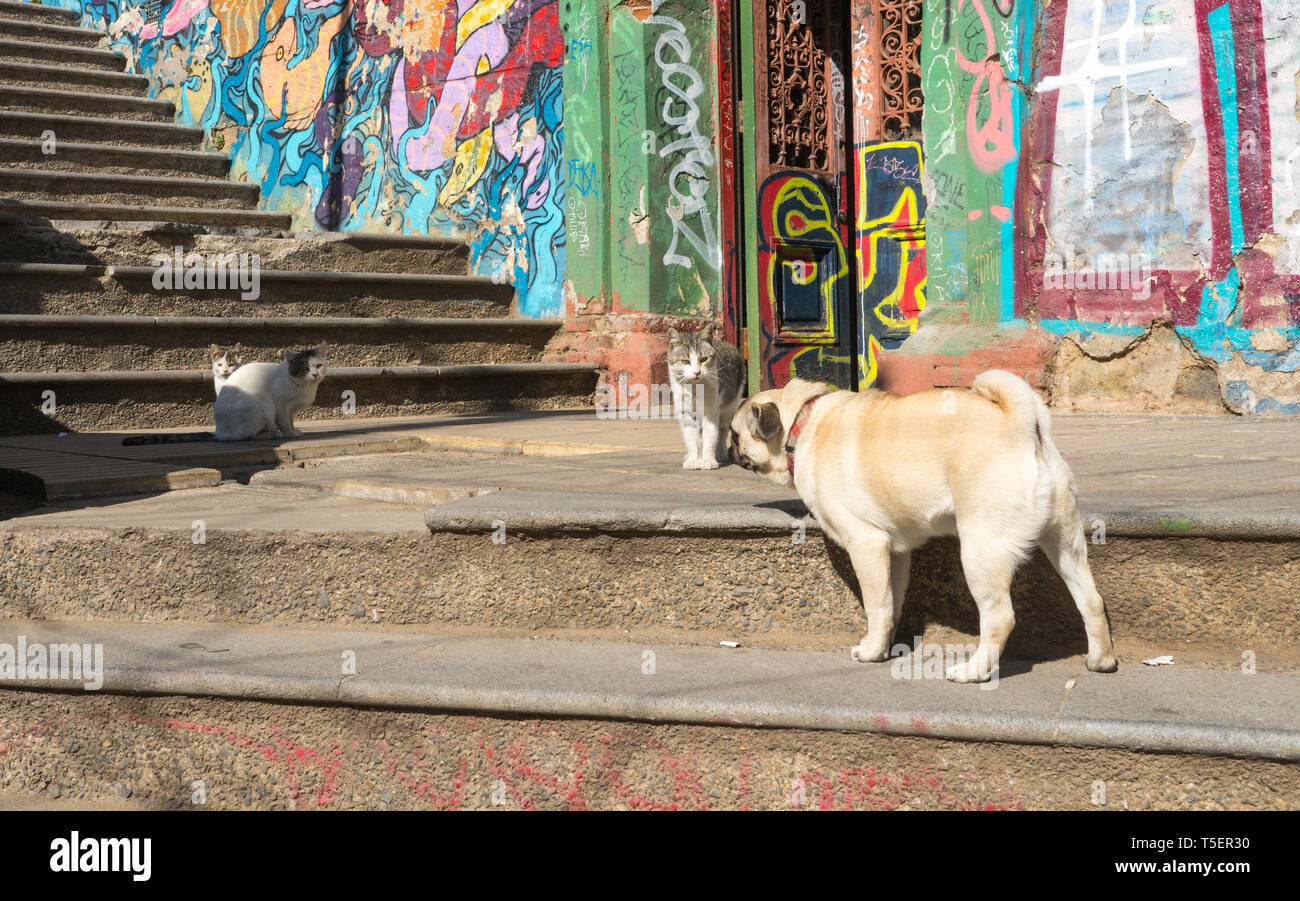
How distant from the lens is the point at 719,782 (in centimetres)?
251

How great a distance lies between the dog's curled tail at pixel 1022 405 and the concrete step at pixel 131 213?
8.32 meters

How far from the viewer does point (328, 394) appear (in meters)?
8.31

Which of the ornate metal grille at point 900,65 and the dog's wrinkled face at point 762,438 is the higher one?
the ornate metal grille at point 900,65

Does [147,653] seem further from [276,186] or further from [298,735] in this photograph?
[276,186]

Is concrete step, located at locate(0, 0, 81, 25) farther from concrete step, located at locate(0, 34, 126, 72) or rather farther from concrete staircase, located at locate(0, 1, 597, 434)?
concrete staircase, located at locate(0, 1, 597, 434)

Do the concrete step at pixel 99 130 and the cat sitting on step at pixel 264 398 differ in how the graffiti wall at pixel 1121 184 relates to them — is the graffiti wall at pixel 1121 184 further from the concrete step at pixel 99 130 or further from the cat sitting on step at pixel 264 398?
the concrete step at pixel 99 130

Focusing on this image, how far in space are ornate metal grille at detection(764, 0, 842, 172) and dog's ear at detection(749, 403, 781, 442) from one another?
7177 millimetres

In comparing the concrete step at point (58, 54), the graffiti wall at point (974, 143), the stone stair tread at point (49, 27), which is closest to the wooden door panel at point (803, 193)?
the graffiti wall at point (974, 143)

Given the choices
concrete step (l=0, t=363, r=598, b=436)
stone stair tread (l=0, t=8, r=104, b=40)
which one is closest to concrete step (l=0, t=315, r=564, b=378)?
concrete step (l=0, t=363, r=598, b=436)

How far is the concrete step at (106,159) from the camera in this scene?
10.4m

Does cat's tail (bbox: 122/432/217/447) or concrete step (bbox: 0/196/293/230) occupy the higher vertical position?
concrete step (bbox: 0/196/293/230)

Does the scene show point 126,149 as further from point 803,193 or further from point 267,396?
point 803,193

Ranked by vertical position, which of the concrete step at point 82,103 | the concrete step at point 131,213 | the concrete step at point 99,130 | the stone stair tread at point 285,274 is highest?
the concrete step at point 82,103

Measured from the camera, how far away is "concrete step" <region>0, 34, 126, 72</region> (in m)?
12.1
